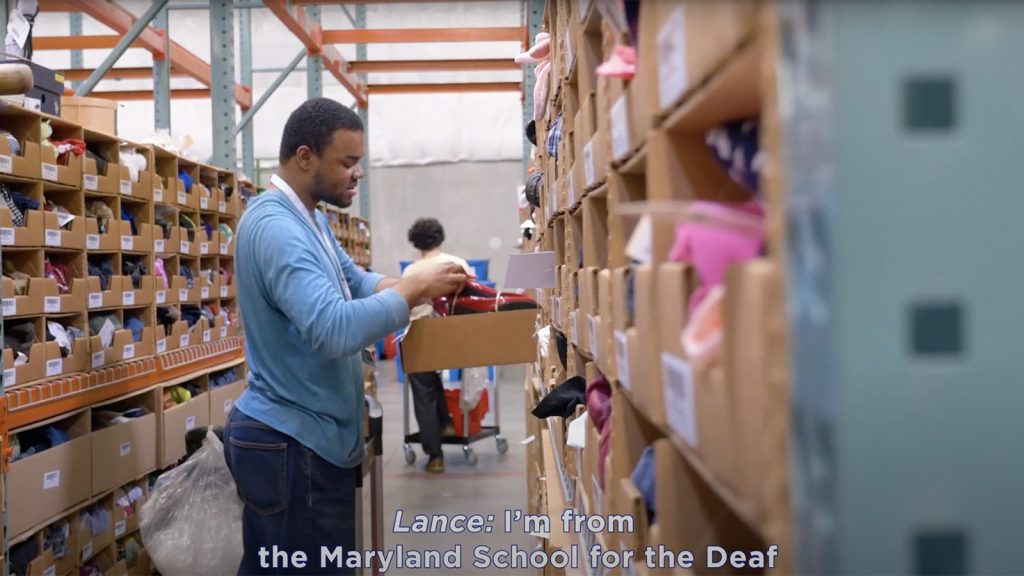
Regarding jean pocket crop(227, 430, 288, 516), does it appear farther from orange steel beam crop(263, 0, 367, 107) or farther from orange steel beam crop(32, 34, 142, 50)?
Answer: orange steel beam crop(32, 34, 142, 50)

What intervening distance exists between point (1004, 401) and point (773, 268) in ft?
0.65

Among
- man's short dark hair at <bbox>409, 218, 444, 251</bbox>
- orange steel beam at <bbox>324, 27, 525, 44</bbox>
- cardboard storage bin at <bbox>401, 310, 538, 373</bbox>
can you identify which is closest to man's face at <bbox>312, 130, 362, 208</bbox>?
cardboard storage bin at <bbox>401, 310, 538, 373</bbox>

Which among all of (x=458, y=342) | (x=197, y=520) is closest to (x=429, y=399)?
(x=197, y=520)

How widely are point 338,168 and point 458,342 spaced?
576 millimetres

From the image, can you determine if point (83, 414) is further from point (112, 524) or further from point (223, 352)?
point (223, 352)

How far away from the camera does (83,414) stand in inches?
137

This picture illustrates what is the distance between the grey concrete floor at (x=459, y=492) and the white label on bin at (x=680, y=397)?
8.83ft

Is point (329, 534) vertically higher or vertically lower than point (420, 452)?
higher

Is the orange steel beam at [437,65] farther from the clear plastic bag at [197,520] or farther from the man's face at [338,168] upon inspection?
the man's face at [338,168]

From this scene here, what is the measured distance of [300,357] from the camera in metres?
2.07

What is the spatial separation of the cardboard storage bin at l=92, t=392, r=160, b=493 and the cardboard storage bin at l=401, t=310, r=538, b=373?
69.4 inches

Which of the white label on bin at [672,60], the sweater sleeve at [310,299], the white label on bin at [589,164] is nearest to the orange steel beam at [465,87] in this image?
the sweater sleeve at [310,299]

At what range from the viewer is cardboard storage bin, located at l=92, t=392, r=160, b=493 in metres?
3.50

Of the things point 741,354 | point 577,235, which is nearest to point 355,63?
point 577,235
